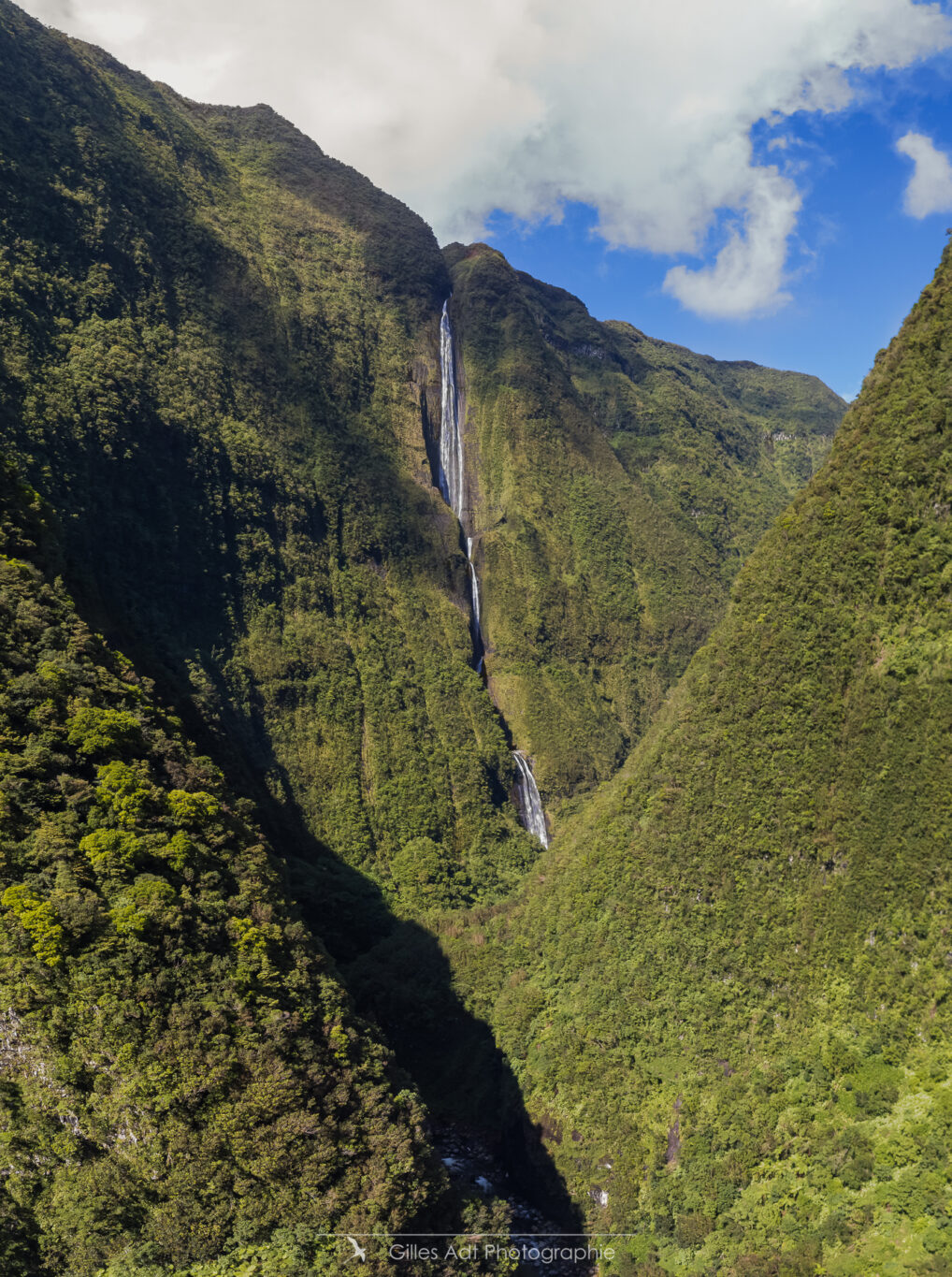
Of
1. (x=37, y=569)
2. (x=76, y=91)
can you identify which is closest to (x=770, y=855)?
(x=37, y=569)

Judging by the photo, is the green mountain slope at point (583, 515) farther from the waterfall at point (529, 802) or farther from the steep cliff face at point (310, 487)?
the waterfall at point (529, 802)

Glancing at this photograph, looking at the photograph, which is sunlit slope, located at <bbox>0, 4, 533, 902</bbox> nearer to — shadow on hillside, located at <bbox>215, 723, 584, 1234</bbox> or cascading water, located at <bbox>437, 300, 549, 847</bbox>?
cascading water, located at <bbox>437, 300, 549, 847</bbox>

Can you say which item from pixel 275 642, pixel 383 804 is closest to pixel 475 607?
pixel 275 642

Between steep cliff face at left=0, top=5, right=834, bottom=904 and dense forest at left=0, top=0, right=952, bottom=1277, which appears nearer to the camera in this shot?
dense forest at left=0, top=0, right=952, bottom=1277

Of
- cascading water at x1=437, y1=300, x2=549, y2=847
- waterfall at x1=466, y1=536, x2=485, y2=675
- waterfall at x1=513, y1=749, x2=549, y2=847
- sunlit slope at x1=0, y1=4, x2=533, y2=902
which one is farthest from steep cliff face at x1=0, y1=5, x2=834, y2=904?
waterfall at x1=466, y1=536, x2=485, y2=675

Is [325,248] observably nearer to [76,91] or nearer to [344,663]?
[76,91]

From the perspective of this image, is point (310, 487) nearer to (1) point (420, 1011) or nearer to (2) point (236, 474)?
(2) point (236, 474)

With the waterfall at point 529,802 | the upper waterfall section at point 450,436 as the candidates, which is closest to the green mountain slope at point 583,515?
the waterfall at point 529,802
